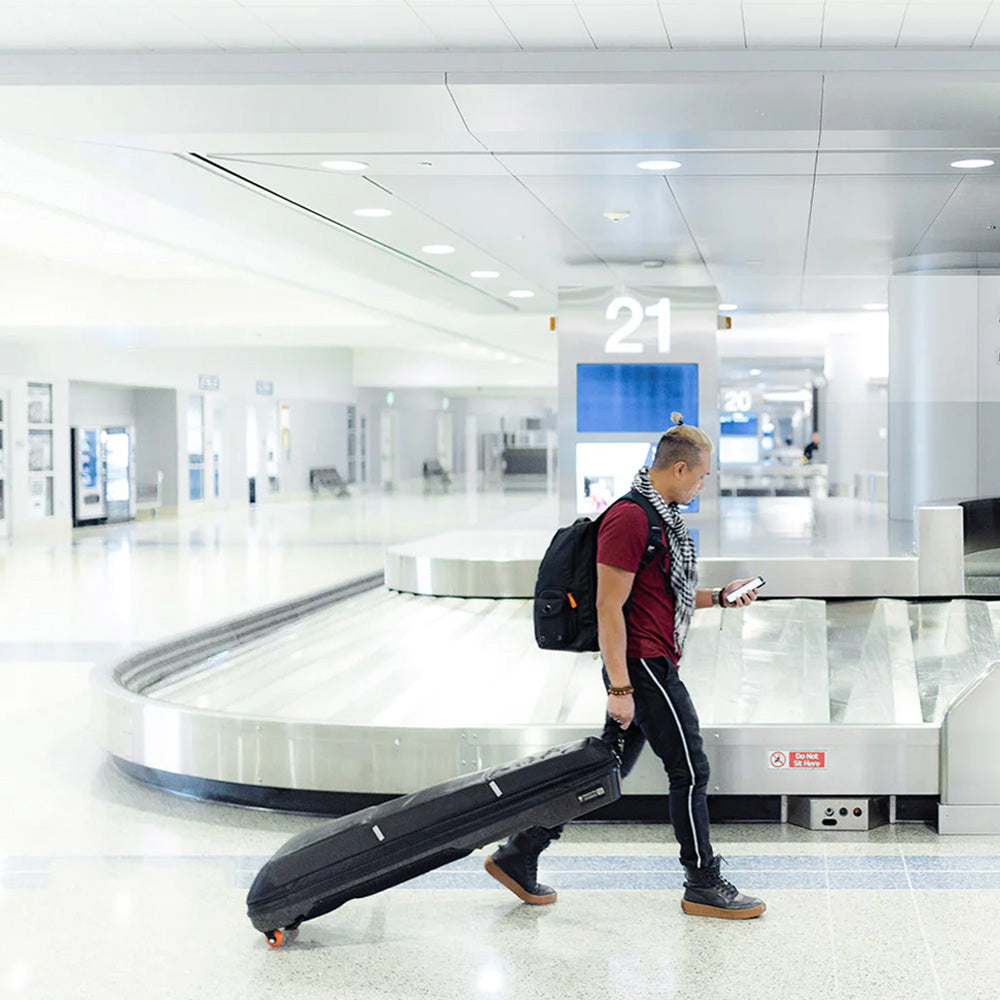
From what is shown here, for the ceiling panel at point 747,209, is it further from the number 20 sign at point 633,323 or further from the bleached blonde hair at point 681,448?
the bleached blonde hair at point 681,448

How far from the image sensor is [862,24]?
19.4 ft

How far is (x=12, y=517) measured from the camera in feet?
80.2

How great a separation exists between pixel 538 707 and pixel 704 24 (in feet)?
11.6

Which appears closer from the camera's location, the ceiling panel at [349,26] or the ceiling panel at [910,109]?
the ceiling panel at [349,26]

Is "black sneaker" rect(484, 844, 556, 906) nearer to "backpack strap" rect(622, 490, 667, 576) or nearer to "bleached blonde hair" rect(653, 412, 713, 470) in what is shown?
"backpack strap" rect(622, 490, 667, 576)

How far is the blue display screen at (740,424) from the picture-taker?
64.6 feet

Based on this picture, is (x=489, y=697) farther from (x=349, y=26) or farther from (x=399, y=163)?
(x=349, y=26)

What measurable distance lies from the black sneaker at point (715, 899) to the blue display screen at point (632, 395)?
856 cm

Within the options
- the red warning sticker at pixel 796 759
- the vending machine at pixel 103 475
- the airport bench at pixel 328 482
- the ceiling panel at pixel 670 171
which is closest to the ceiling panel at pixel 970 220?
the ceiling panel at pixel 670 171

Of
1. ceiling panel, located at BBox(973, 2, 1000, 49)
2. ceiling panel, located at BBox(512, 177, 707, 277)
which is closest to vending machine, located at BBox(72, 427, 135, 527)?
ceiling panel, located at BBox(512, 177, 707, 277)

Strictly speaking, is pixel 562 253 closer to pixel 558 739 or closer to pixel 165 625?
pixel 165 625

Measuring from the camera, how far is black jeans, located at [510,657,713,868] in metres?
4.49

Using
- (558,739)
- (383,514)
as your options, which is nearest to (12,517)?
(383,514)

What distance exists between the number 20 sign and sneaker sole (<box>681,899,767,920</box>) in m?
8.83
